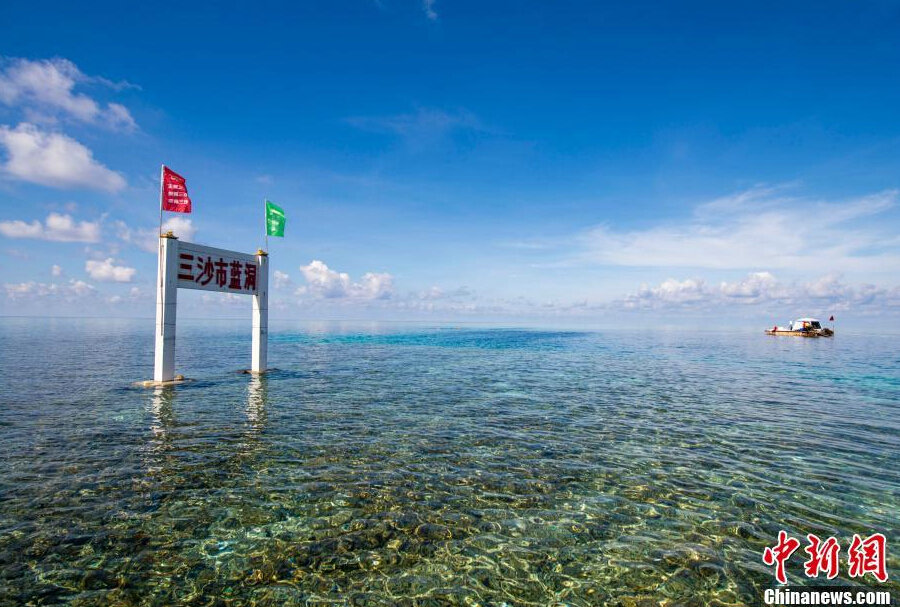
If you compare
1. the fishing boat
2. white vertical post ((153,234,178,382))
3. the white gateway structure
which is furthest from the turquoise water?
the fishing boat

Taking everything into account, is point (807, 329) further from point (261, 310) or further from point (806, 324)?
point (261, 310)

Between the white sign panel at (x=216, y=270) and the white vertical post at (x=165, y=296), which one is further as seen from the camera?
the white sign panel at (x=216, y=270)

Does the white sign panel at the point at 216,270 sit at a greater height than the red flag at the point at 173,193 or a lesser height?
lesser

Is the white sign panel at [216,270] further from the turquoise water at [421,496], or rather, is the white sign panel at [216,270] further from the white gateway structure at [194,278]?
the turquoise water at [421,496]

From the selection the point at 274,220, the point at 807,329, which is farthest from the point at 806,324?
the point at 274,220

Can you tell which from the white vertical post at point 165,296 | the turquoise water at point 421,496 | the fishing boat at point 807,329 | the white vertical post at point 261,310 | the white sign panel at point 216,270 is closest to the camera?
the turquoise water at point 421,496

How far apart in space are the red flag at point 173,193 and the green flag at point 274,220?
5909 mm

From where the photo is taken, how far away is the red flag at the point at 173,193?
24781 millimetres

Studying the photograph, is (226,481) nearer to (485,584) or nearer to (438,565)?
(438,565)

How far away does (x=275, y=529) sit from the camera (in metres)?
8.66

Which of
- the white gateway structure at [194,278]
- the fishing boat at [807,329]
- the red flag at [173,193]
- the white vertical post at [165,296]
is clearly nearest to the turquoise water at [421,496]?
the white vertical post at [165,296]

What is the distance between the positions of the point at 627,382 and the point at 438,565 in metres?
26.5

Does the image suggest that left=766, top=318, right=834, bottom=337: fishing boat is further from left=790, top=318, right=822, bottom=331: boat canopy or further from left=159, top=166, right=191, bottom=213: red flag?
left=159, top=166, right=191, bottom=213: red flag

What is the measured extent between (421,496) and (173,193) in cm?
2442
